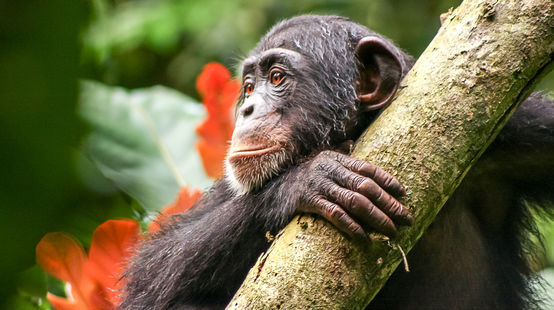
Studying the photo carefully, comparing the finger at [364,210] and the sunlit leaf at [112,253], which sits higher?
the finger at [364,210]

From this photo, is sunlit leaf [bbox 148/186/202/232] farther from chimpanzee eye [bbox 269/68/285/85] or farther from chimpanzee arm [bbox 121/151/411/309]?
chimpanzee eye [bbox 269/68/285/85]

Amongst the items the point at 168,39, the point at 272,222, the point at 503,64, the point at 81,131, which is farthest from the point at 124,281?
the point at 168,39

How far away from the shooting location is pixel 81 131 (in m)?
0.56

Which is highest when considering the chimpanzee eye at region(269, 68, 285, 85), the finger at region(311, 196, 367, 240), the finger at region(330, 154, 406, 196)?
the chimpanzee eye at region(269, 68, 285, 85)

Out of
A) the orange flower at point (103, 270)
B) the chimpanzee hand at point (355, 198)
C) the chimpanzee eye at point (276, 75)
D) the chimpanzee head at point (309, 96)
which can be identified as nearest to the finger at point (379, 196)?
the chimpanzee hand at point (355, 198)

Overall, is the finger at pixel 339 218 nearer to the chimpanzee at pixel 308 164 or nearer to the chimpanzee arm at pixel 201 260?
the chimpanzee at pixel 308 164

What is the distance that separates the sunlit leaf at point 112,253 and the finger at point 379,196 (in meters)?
1.29

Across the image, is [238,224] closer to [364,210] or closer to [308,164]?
[308,164]

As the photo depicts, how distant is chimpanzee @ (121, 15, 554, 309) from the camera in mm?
2424

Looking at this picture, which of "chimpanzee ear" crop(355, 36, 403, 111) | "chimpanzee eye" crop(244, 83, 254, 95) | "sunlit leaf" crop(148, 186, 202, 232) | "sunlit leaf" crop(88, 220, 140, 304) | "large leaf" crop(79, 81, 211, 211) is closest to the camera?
"chimpanzee ear" crop(355, 36, 403, 111)

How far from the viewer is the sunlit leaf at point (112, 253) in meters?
2.78

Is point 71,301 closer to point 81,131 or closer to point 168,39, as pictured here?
point 81,131

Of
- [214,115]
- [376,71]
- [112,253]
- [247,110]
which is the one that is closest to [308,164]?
[247,110]

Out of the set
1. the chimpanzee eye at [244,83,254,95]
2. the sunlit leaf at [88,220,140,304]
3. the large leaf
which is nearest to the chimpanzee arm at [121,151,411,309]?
the sunlit leaf at [88,220,140,304]
